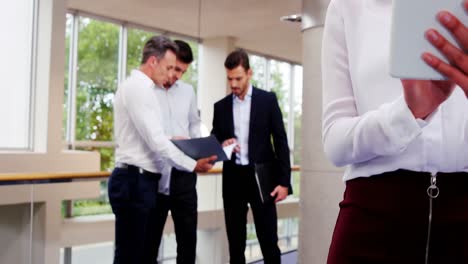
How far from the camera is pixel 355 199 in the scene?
1.00 meters

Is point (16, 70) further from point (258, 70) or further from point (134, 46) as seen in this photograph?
point (258, 70)

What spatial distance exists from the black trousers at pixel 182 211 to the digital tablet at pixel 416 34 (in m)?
3.33

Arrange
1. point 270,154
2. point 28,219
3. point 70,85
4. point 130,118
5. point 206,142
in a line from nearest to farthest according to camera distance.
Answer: point 130,118 → point 206,142 → point 270,154 → point 28,219 → point 70,85

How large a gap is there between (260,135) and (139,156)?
3.55 feet

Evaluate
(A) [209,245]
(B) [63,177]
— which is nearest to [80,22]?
(A) [209,245]

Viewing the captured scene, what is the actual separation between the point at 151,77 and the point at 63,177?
94 cm

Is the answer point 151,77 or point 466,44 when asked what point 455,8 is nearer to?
point 466,44

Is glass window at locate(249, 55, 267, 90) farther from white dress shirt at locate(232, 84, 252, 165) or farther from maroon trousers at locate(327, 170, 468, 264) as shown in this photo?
maroon trousers at locate(327, 170, 468, 264)

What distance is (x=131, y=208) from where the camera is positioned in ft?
11.6

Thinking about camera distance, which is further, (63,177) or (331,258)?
(63,177)

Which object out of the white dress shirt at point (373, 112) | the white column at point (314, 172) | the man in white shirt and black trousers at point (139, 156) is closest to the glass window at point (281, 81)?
the white column at point (314, 172)

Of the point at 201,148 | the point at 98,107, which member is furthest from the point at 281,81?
the point at 201,148

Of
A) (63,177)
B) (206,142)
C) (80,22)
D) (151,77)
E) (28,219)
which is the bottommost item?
(28,219)

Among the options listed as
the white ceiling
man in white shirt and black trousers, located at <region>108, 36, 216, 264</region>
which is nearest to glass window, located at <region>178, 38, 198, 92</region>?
the white ceiling
